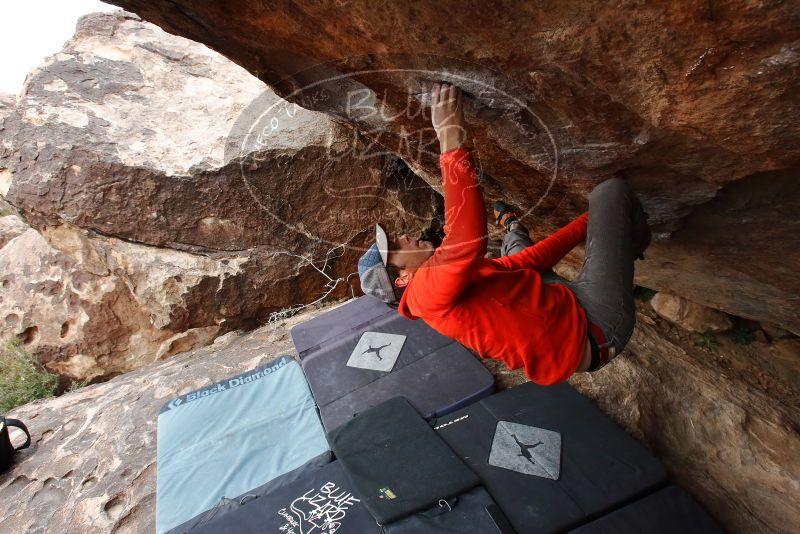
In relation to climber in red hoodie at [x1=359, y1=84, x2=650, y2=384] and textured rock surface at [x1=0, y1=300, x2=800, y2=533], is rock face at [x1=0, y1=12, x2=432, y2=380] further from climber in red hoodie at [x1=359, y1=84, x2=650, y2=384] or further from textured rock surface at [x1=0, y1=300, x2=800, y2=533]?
climber in red hoodie at [x1=359, y1=84, x2=650, y2=384]

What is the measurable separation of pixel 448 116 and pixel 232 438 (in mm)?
2211

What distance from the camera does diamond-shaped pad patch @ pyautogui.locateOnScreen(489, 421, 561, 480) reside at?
202 centimetres

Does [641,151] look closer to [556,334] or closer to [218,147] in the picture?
[556,334]

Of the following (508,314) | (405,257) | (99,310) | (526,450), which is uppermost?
(405,257)

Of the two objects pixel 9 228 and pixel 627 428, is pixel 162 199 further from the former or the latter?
pixel 9 228

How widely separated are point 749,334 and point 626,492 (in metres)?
2.74

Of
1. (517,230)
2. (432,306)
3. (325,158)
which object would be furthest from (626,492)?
(325,158)

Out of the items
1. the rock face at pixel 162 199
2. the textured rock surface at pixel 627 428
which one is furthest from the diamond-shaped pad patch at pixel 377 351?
the rock face at pixel 162 199

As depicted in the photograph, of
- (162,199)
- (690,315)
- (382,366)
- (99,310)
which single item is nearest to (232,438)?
(382,366)

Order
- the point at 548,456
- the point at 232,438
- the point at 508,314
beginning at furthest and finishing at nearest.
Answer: the point at 232,438 → the point at 548,456 → the point at 508,314

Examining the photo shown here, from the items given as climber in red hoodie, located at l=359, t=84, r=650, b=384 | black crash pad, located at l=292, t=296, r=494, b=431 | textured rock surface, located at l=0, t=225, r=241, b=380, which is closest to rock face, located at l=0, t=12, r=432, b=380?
textured rock surface, located at l=0, t=225, r=241, b=380

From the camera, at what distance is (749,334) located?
12.2 feet

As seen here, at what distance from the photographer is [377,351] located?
121 inches

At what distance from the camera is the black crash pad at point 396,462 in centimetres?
196
